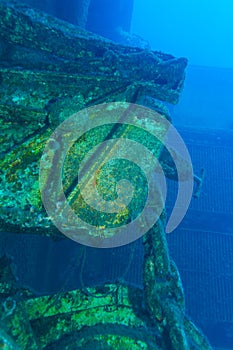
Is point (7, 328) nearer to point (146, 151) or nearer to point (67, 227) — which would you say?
point (67, 227)

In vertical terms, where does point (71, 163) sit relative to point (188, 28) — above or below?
below

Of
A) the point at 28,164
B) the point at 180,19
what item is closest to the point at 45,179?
the point at 28,164

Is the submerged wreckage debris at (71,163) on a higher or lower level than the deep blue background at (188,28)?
lower

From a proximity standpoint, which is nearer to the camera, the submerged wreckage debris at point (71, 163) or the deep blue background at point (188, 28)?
the submerged wreckage debris at point (71, 163)

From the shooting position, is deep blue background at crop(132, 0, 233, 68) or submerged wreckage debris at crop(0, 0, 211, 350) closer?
submerged wreckage debris at crop(0, 0, 211, 350)

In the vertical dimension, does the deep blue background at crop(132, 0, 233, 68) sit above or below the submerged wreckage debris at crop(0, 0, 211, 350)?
above

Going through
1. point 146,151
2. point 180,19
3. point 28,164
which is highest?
point 180,19

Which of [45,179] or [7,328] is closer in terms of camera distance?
[7,328]

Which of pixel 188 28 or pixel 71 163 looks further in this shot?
pixel 188 28
